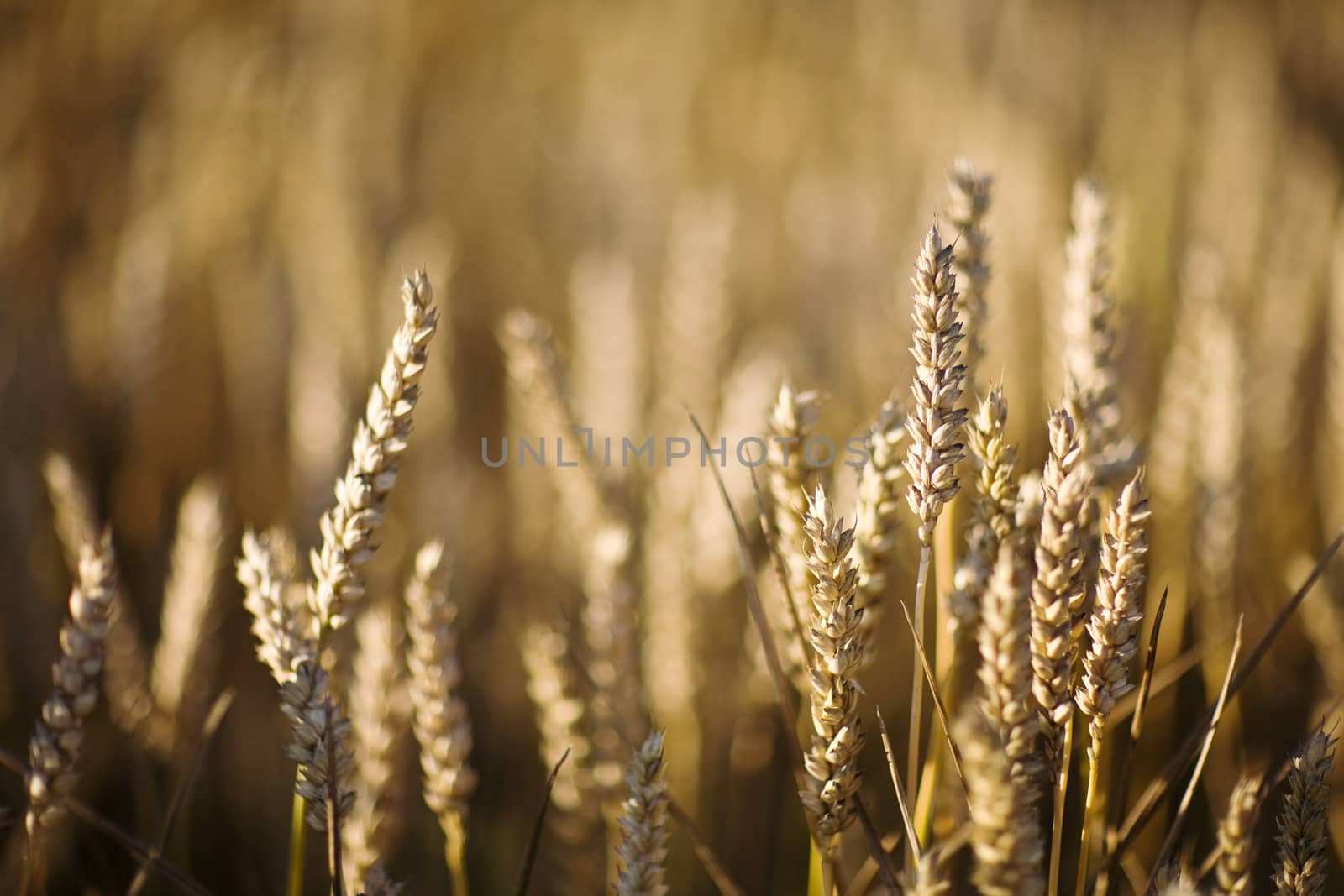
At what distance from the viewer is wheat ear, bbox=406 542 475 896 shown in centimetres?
66

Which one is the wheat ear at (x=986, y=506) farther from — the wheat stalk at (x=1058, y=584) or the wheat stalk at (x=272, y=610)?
the wheat stalk at (x=272, y=610)

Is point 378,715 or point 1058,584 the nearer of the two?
point 1058,584

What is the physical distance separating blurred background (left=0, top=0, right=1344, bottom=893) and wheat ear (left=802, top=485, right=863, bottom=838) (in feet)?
1.30

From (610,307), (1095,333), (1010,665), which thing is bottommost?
(1010,665)

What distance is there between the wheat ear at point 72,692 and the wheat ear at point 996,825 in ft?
1.98

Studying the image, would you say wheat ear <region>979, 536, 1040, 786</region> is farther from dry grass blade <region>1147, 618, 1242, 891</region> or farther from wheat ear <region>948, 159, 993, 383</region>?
wheat ear <region>948, 159, 993, 383</region>

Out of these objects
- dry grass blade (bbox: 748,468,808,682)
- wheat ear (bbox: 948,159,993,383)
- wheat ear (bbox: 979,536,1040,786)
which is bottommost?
wheat ear (bbox: 979,536,1040,786)

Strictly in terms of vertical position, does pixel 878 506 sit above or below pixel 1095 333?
below

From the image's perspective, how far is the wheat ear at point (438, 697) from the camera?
0.66 meters

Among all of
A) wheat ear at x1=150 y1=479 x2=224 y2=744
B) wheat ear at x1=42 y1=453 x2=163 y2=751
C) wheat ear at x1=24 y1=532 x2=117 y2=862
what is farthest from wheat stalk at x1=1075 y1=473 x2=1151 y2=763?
wheat ear at x1=42 y1=453 x2=163 y2=751

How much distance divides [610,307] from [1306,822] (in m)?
1.03

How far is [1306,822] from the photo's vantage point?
0.55 meters

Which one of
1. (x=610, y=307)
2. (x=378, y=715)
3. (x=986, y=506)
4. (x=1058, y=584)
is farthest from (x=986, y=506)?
(x=610, y=307)

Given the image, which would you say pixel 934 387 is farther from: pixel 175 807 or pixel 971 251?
pixel 175 807
